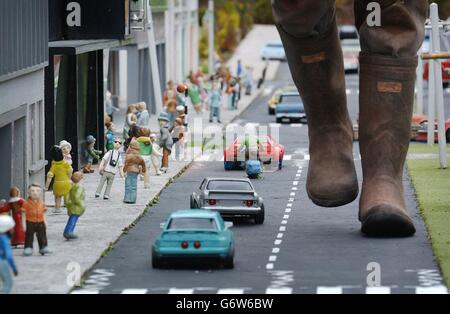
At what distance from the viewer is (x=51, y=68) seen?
40062 millimetres

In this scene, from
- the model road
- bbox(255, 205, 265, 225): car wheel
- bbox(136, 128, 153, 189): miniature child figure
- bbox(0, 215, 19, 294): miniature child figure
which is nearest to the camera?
bbox(0, 215, 19, 294): miniature child figure

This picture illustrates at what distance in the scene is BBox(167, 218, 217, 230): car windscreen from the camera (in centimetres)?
2635

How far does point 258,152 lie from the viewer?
148 ft

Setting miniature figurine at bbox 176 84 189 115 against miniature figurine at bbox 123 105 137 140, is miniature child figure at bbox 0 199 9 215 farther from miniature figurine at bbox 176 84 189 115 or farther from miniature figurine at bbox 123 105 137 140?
miniature figurine at bbox 176 84 189 115

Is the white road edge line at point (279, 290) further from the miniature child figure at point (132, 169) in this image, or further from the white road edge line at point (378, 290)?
the miniature child figure at point (132, 169)

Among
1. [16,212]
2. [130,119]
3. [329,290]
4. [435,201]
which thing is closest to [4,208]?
[16,212]

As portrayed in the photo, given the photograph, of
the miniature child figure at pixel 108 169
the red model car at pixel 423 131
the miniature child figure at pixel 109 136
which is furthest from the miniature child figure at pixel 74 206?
the red model car at pixel 423 131

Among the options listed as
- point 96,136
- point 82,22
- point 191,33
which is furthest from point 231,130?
point 191,33

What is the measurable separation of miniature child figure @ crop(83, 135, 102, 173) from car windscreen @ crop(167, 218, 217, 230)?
14.9 meters

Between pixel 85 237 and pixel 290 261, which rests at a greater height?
pixel 290 261

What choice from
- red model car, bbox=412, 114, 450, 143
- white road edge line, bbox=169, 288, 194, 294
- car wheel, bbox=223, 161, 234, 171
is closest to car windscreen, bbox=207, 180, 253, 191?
white road edge line, bbox=169, 288, 194, 294

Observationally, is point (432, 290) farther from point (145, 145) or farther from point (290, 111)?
point (290, 111)

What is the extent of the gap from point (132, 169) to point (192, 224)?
29.4ft

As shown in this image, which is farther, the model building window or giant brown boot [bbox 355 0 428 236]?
the model building window
